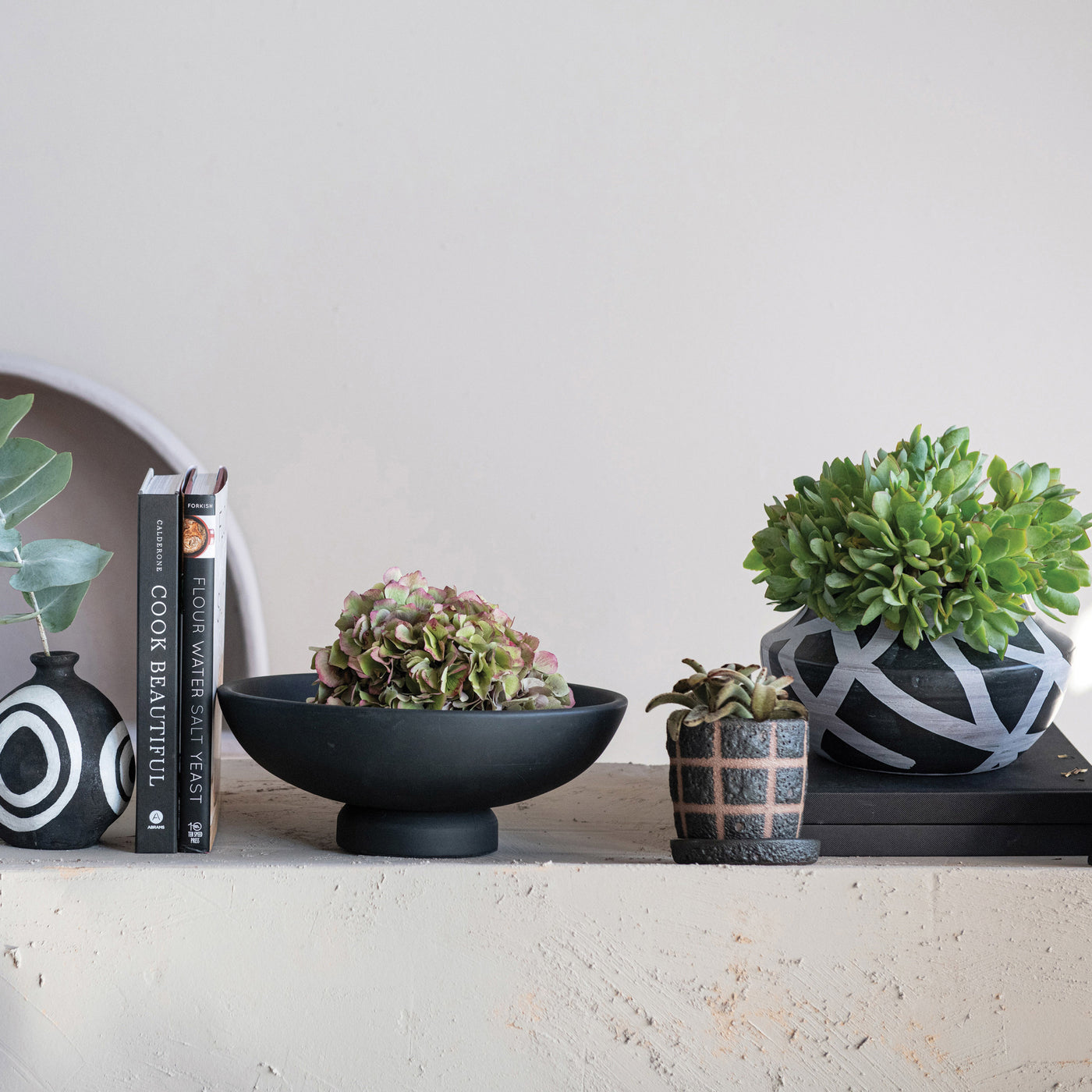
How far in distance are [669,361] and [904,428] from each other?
0.38 m

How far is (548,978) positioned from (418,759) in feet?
0.52

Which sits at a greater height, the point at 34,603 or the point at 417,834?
the point at 34,603

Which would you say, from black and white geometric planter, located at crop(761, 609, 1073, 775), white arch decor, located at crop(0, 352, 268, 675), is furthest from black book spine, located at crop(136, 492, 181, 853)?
white arch decor, located at crop(0, 352, 268, 675)

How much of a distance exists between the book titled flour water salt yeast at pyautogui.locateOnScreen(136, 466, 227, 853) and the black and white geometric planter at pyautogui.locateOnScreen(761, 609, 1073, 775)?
0.42 m

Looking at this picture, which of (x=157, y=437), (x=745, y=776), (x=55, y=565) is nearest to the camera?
(x=745, y=776)

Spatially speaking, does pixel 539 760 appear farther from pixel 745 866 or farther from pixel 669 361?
pixel 669 361

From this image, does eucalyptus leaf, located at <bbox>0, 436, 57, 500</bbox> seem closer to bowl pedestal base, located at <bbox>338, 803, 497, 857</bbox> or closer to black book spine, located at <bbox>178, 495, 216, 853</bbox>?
black book spine, located at <bbox>178, 495, 216, 853</bbox>

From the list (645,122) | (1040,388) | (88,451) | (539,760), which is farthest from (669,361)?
(539,760)

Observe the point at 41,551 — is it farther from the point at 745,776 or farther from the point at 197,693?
the point at 745,776

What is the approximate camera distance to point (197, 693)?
724 mm

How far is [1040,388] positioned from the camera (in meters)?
1.63

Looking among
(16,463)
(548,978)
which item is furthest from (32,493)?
(548,978)

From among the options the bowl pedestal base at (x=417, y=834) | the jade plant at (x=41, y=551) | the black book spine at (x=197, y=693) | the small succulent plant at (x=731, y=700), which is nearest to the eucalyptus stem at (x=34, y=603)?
the jade plant at (x=41, y=551)

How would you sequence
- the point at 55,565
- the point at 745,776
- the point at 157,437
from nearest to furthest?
the point at 745,776
the point at 55,565
the point at 157,437
